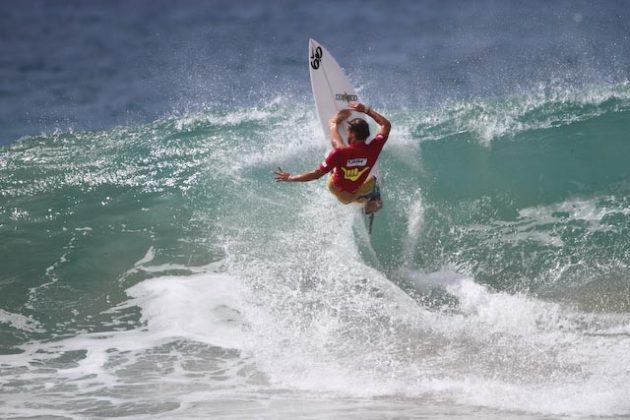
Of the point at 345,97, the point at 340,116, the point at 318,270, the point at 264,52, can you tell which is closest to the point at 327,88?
the point at 345,97

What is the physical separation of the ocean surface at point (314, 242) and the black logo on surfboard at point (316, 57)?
1577 mm

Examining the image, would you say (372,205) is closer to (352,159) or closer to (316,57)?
(352,159)

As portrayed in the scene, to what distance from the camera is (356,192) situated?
7707mm

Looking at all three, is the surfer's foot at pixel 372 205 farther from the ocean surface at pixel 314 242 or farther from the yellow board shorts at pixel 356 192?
the ocean surface at pixel 314 242

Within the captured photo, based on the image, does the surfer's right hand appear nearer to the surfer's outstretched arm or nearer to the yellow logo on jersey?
the yellow logo on jersey

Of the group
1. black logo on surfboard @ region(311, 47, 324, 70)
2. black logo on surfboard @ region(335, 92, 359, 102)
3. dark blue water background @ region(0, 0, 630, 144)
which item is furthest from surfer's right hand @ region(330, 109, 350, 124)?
dark blue water background @ region(0, 0, 630, 144)

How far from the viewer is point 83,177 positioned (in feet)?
35.9

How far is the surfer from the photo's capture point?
23.4ft

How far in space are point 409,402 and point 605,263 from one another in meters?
3.22

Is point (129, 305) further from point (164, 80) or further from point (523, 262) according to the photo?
point (164, 80)

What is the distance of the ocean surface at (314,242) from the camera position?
6.58 metres

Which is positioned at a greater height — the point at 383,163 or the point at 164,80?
the point at 164,80

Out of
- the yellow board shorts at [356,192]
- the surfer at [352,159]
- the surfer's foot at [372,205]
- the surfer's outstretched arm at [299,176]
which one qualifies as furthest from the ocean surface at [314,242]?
the surfer's outstretched arm at [299,176]

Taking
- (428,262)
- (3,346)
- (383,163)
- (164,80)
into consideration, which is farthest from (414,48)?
(3,346)
